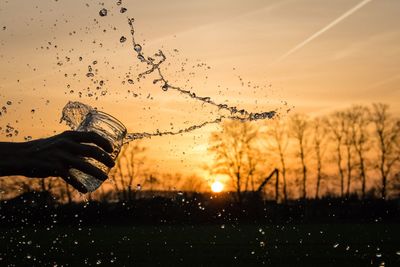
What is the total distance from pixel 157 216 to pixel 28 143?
43545mm

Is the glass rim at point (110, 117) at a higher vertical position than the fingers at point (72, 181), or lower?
higher

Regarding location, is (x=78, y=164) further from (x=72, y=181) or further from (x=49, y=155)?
(x=72, y=181)

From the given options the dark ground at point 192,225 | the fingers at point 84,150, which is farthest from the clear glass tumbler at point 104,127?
the dark ground at point 192,225

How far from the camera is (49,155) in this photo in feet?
6.15

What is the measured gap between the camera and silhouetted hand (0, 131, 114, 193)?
1875 mm

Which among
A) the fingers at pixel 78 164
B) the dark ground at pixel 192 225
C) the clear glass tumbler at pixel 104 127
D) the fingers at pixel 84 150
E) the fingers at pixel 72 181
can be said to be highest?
the dark ground at pixel 192 225

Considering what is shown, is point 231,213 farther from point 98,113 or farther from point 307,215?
point 98,113

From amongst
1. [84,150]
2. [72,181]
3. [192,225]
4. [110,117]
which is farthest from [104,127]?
[192,225]

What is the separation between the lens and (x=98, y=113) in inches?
116

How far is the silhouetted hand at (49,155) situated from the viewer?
6.15ft

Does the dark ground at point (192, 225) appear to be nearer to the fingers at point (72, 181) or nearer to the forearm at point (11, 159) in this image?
the fingers at point (72, 181)

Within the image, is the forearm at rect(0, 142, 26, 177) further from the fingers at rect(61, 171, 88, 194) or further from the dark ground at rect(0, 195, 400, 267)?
the dark ground at rect(0, 195, 400, 267)

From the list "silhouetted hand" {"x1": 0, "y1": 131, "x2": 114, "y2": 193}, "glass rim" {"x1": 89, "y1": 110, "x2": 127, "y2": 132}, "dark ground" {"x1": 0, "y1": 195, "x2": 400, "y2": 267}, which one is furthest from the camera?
"dark ground" {"x1": 0, "y1": 195, "x2": 400, "y2": 267}

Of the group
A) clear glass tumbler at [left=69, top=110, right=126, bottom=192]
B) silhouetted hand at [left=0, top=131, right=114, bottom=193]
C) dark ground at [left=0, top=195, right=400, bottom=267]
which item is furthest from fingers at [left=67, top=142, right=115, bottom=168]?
dark ground at [left=0, top=195, right=400, bottom=267]
